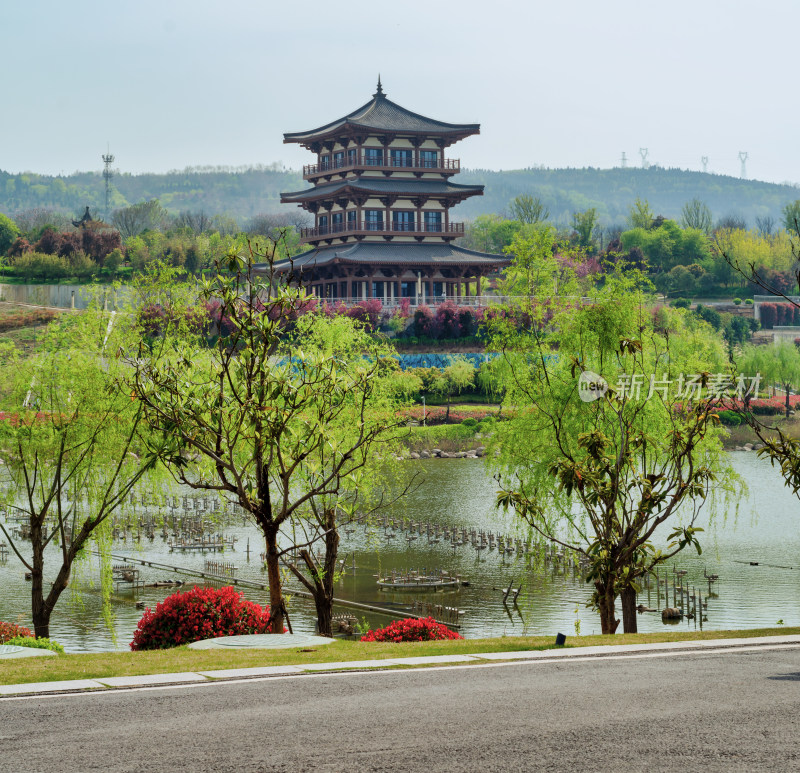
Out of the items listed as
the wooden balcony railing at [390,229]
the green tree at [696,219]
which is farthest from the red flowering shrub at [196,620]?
the green tree at [696,219]

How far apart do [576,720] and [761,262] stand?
397ft

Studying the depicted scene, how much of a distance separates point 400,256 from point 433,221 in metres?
5.20

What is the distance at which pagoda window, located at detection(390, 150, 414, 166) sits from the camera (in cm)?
7988

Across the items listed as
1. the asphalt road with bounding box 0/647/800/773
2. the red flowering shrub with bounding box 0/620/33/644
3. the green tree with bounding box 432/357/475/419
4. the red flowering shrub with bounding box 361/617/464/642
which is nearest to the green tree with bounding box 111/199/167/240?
the green tree with bounding box 432/357/475/419

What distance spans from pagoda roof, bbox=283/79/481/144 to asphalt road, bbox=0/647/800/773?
6993cm

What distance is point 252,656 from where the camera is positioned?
13.1 meters

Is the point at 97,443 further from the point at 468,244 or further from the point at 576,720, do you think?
the point at 468,244

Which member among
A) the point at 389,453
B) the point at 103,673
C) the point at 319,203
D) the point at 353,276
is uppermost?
the point at 319,203

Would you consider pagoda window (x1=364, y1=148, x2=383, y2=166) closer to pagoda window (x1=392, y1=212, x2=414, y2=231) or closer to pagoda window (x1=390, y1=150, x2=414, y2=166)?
pagoda window (x1=390, y1=150, x2=414, y2=166)

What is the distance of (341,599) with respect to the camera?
1161 inches

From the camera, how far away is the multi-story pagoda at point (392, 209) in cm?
7806

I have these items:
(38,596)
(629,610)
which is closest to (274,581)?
(38,596)

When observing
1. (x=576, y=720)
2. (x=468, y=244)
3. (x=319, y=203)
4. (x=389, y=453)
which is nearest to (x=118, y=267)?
(x=319, y=203)

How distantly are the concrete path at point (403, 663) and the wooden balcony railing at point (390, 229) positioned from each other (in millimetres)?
66804
